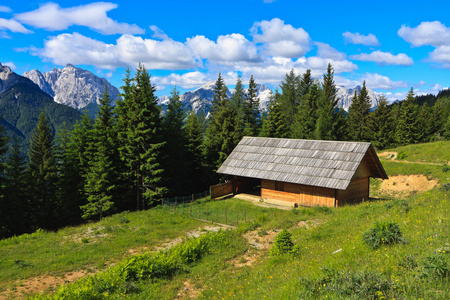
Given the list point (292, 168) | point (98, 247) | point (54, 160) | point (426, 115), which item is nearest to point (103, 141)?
point (54, 160)

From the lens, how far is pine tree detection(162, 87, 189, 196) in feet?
110

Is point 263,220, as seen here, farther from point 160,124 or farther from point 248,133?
point 248,133

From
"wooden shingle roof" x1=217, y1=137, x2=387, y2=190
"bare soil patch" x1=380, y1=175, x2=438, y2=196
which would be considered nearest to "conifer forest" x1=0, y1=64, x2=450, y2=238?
"wooden shingle roof" x1=217, y1=137, x2=387, y2=190

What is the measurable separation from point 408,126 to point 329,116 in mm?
24793

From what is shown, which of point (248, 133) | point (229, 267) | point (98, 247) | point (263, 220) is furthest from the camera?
point (248, 133)

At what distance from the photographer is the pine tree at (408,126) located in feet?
193

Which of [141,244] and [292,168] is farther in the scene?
[292,168]

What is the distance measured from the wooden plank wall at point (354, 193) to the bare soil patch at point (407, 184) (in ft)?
32.8

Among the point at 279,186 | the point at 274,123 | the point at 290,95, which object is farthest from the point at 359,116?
the point at 279,186

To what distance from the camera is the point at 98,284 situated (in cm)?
985

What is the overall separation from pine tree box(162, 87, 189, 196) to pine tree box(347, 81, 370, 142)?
42.7 m

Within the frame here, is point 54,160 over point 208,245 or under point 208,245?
over

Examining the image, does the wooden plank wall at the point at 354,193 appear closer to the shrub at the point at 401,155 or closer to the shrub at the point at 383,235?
the shrub at the point at 383,235

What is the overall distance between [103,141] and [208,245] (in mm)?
21119
